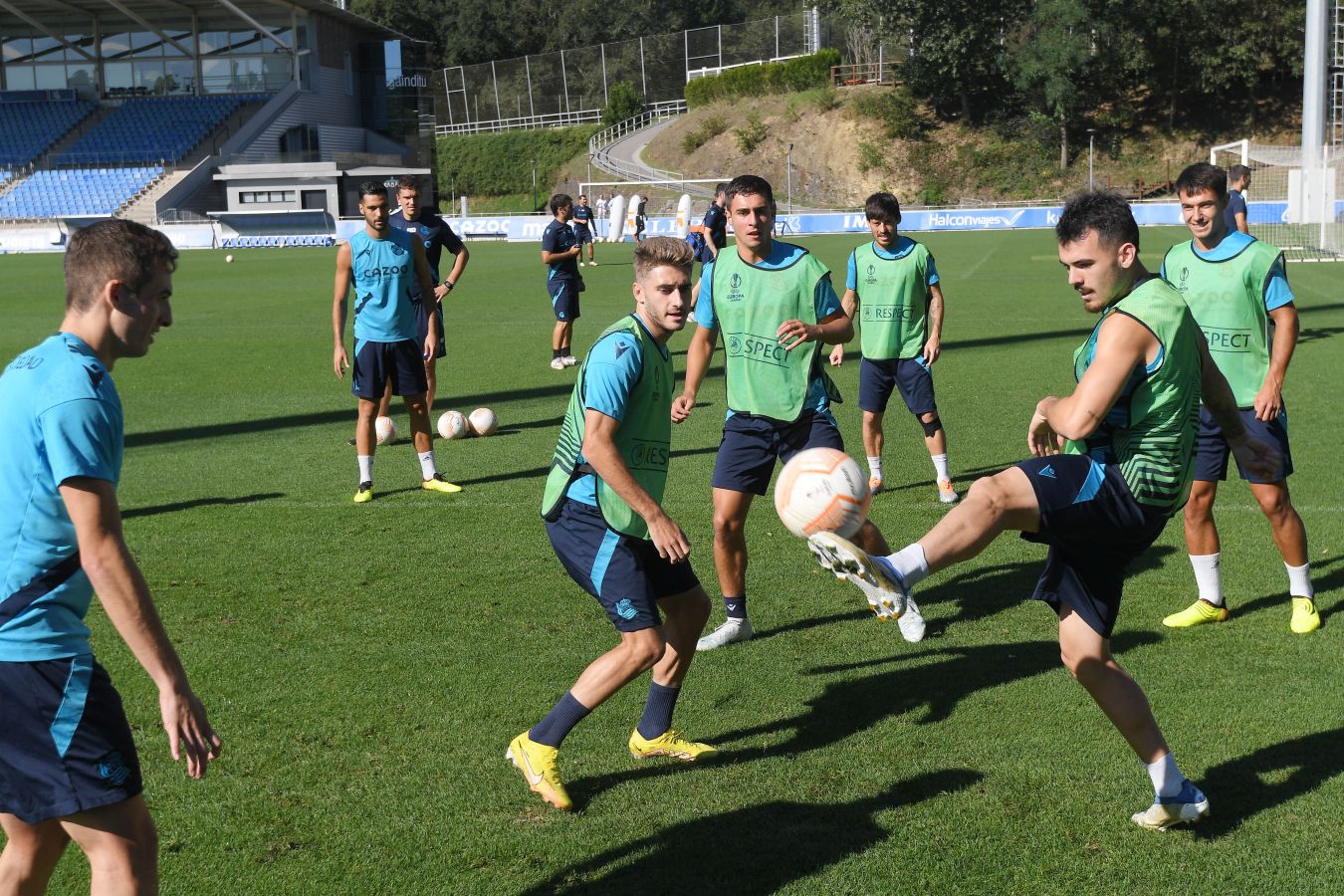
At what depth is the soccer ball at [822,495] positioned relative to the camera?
4.15 meters

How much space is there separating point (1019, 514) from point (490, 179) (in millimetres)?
74324

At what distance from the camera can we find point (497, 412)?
43.2 feet

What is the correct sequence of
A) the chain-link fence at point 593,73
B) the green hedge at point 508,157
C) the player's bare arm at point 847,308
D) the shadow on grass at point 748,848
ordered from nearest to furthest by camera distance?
the shadow on grass at point 748,848
the player's bare arm at point 847,308
the green hedge at point 508,157
the chain-link fence at point 593,73

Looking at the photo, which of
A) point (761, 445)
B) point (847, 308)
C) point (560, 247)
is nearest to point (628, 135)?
point (560, 247)

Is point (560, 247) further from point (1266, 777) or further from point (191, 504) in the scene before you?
point (1266, 777)

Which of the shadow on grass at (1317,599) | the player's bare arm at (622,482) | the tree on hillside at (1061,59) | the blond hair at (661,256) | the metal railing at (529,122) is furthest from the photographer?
the metal railing at (529,122)

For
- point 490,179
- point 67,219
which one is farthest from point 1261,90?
point 67,219

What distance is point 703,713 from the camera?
17.5 feet

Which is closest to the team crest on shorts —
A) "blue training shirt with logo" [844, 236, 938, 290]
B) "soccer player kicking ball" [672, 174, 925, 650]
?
"soccer player kicking ball" [672, 174, 925, 650]

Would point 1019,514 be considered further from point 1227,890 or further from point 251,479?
point 251,479

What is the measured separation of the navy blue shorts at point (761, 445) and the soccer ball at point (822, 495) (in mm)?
1949

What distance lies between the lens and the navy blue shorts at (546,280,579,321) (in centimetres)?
1614

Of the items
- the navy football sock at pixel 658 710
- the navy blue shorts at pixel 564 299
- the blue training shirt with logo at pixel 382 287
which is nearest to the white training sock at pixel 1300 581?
the navy football sock at pixel 658 710

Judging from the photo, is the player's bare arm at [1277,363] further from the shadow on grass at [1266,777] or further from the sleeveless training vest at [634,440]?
the sleeveless training vest at [634,440]
